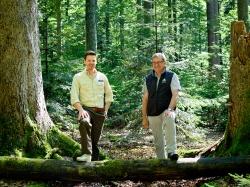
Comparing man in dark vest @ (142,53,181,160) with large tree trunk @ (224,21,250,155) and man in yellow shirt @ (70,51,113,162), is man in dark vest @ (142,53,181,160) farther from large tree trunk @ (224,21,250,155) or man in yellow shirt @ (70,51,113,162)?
large tree trunk @ (224,21,250,155)

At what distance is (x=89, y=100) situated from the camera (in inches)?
286

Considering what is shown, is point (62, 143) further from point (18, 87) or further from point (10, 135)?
point (18, 87)

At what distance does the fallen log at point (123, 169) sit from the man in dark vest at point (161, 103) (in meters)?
0.32

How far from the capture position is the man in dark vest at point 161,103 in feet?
23.1

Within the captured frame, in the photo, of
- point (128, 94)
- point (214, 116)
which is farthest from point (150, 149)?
point (214, 116)

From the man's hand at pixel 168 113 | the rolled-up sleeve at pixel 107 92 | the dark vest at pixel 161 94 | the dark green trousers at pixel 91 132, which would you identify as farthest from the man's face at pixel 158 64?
the dark green trousers at pixel 91 132

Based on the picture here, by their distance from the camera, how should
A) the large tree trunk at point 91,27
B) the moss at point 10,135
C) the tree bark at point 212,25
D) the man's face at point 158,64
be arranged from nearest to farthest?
the man's face at point 158,64, the moss at point 10,135, the large tree trunk at point 91,27, the tree bark at point 212,25

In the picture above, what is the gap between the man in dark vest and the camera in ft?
23.1

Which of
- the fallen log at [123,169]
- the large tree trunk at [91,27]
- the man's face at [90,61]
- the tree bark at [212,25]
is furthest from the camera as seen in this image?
the tree bark at [212,25]

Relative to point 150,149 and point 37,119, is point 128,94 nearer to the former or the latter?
point 150,149

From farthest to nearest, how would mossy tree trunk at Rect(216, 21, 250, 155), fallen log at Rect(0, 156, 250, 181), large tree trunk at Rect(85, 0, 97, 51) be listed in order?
large tree trunk at Rect(85, 0, 97, 51), mossy tree trunk at Rect(216, 21, 250, 155), fallen log at Rect(0, 156, 250, 181)

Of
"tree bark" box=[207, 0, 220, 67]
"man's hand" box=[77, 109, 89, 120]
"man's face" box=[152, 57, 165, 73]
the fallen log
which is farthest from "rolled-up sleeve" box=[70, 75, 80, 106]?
Answer: "tree bark" box=[207, 0, 220, 67]

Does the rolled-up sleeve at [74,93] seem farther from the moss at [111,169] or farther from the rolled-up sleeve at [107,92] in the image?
the moss at [111,169]

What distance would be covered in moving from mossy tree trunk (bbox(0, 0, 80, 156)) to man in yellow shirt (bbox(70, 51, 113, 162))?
3.61 feet
